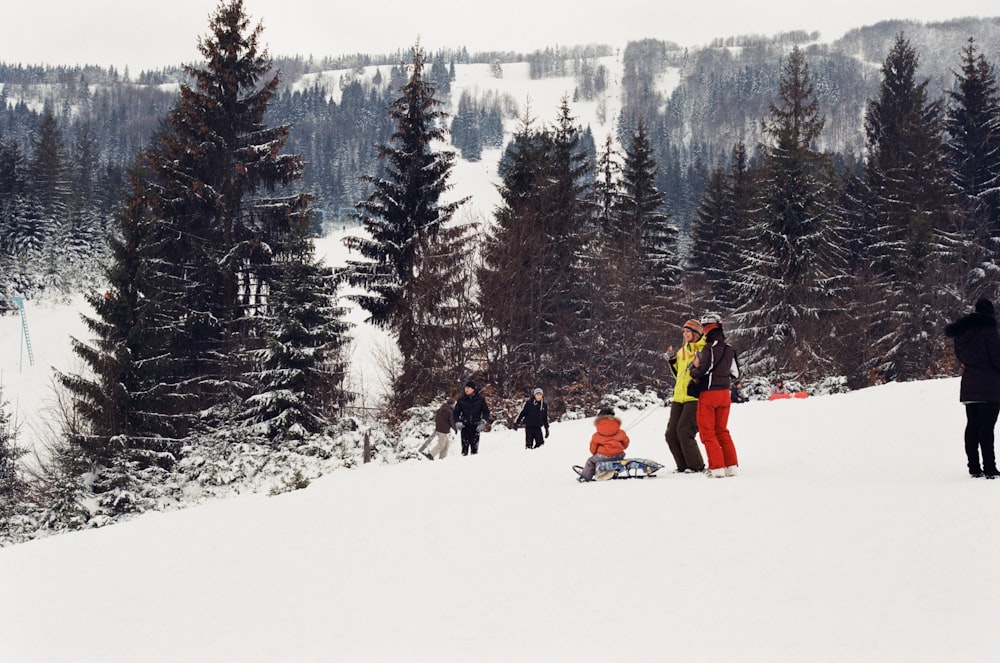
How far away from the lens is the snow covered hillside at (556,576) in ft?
16.1

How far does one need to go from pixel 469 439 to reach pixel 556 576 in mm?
11909

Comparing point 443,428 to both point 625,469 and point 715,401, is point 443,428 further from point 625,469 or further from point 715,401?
point 715,401

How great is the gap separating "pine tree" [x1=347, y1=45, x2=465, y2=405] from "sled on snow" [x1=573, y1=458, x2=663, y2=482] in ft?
55.8

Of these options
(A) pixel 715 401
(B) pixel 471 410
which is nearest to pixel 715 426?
(A) pixel 715 401

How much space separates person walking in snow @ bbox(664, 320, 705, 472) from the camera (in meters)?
10.1

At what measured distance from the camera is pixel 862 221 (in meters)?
43.3

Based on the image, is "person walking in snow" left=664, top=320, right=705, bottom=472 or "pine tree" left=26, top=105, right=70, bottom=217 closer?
"person walking in snow" left=664, top=320, right=705, bottom=472

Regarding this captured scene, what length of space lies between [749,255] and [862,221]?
40.9 ft

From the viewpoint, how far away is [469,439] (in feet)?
59.2

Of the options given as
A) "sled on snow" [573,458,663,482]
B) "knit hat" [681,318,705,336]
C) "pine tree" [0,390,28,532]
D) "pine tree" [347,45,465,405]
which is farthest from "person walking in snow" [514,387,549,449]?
"pine tree" [0,390,28,532]

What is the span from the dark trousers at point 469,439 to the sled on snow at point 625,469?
7490 millimetres

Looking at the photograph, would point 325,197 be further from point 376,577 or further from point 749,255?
point 376,577

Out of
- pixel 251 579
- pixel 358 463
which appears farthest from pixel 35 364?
pixel 251 579

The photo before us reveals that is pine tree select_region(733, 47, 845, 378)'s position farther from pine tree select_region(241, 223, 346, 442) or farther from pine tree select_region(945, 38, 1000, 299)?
pine tree select_region(241, 223, 346, 442)
